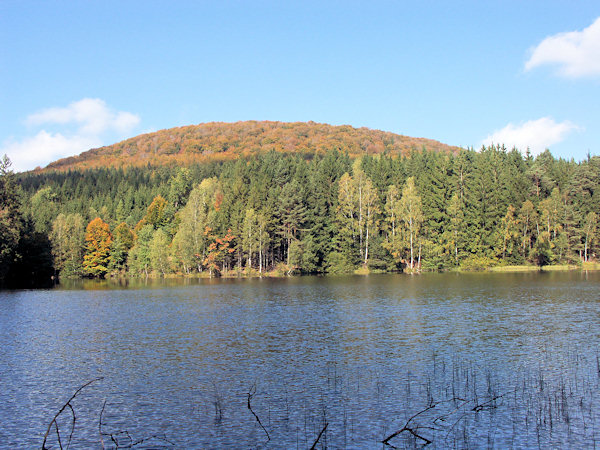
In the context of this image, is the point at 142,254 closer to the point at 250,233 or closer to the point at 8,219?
the point at 250,233

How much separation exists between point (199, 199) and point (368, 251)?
39.7m

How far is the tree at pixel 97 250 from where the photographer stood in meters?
126

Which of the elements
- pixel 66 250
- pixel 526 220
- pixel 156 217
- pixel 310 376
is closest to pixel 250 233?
pixel 156 217

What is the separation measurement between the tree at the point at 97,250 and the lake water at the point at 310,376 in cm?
8281

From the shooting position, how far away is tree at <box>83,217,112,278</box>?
126 meters

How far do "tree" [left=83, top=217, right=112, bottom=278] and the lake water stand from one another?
82.8 m

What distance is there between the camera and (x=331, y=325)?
1495 inches

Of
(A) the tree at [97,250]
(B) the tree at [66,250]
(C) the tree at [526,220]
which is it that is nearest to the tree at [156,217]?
(A) the tree at [97,250]

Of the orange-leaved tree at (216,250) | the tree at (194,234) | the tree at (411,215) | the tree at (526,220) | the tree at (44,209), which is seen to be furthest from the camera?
the tree at (44,209)

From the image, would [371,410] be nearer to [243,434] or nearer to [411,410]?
[411,410]

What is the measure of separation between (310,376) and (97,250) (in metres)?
115

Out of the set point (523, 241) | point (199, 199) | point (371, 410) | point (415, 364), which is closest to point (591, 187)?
point (523, 241)

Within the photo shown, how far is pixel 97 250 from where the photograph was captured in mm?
127750

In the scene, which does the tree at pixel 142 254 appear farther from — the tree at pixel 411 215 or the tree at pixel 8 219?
the tree at pixel 411 215
